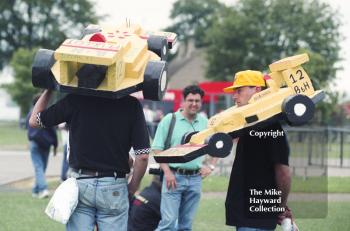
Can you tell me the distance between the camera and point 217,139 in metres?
4.68

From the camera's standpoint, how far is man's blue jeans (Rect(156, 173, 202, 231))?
7.27m

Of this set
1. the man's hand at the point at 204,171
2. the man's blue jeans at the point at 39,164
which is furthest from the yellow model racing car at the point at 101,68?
the man's blue jeans at the point at 39,164

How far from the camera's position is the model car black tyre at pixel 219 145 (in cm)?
467

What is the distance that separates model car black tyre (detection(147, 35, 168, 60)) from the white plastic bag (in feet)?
3.67

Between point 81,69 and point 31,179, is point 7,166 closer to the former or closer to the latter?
point 31,179

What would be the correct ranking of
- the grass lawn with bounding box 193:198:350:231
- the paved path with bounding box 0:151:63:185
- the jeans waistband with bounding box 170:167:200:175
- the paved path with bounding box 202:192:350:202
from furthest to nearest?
the paved path with bounding box 0:151:63:185, the paved path with bounding box 202:192:350:202, the grass lawn with bounding box 193:198:350:231, the jeans waistband with bounding box 170:167:200:175

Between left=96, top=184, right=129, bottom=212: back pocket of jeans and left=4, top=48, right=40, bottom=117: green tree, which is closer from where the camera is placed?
left=96, top=184, right=129, bottom=212: back pocket of jeans

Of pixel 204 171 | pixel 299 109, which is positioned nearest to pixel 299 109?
pixel 299 109

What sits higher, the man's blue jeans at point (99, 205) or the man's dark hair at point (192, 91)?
the man's dark hair at point (192, 91)

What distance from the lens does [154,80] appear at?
16.5 ft

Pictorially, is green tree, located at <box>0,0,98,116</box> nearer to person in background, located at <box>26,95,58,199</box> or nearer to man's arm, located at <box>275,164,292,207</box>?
person in background, located at <box>26,95,58,199</box>

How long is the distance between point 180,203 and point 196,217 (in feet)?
10.0

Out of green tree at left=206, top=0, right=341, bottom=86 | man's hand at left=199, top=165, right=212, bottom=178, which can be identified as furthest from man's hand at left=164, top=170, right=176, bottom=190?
green tree at left=206, top=0, right=341, bottom=86

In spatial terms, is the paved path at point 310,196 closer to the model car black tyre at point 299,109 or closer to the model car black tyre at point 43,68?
the model car black tyre at point 43,68
